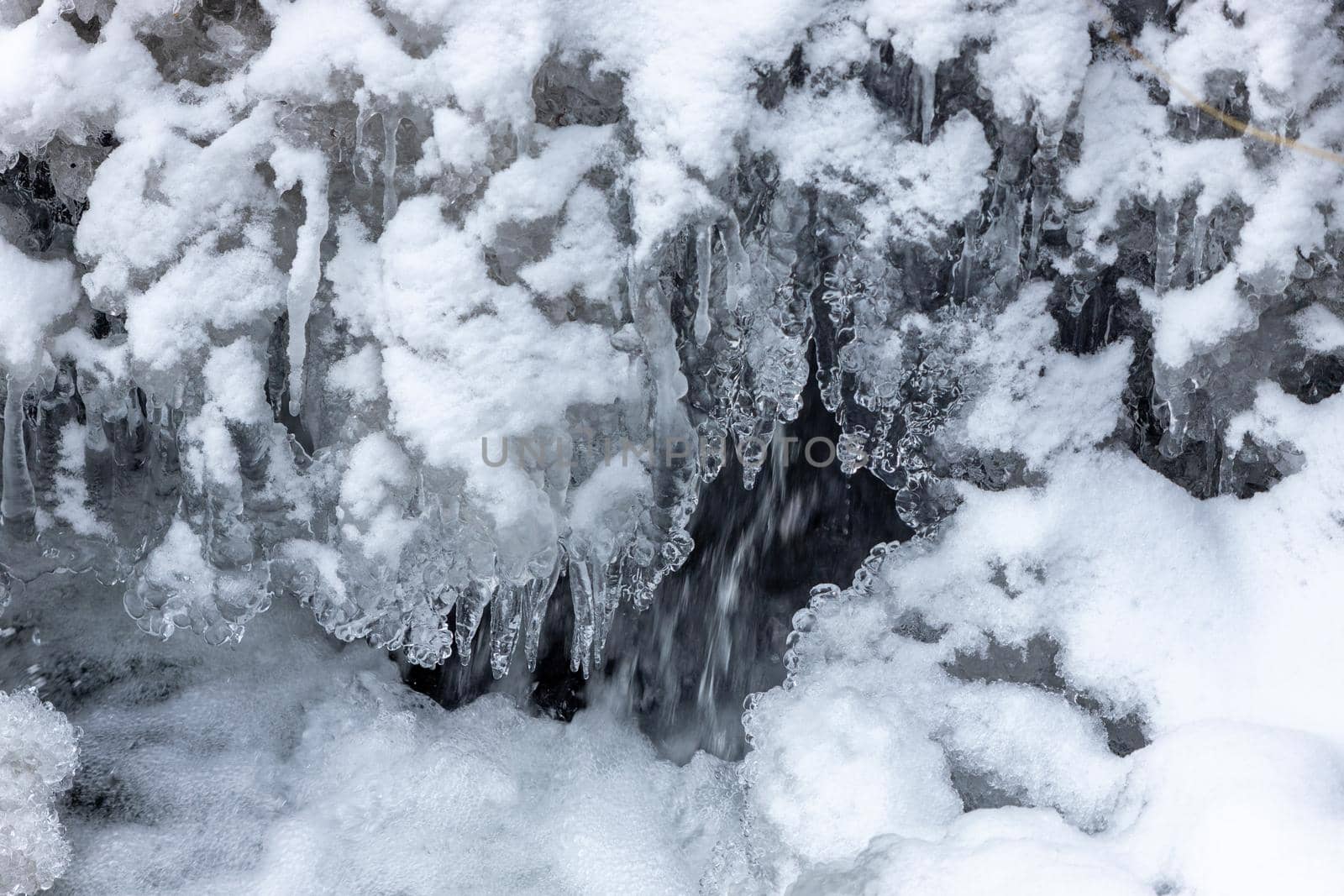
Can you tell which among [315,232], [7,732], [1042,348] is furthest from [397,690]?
[1042,348]

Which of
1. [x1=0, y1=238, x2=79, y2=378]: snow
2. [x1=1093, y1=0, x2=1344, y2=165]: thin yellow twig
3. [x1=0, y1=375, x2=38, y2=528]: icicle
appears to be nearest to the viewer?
[x1=1093, y1=0, x2=1344, y2=165]: thin yellow twig

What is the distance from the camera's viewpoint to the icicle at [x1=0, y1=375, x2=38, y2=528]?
210 centimetres

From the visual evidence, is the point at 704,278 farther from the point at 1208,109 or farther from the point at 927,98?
the point at 1208,109

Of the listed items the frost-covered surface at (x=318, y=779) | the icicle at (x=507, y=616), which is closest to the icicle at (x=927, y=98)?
the icicle at (x=507, y=616)

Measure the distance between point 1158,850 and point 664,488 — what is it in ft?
3.60

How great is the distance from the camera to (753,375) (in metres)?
2.06

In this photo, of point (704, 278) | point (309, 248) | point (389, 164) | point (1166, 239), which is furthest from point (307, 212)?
point (1166, 239)

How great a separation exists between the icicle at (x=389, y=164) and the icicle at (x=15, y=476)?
0.91 m

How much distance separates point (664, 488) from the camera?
2.07 meters

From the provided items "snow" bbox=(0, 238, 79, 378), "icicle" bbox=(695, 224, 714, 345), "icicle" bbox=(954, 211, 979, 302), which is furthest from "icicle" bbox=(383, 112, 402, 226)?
"icicle" bbox=(954, 211, 979, 302)

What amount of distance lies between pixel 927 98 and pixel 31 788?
8.02 feet

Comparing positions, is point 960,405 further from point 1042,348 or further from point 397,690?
point 397,690

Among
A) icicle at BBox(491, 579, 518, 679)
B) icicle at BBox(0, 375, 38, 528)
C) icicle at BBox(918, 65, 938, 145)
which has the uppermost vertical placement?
icicle at BBox(918, 65, 938, 145)

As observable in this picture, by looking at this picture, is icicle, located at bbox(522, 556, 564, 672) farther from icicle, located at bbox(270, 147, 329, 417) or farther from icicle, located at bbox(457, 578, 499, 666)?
icicle, located at bbox(270, 147, 329, 417)
